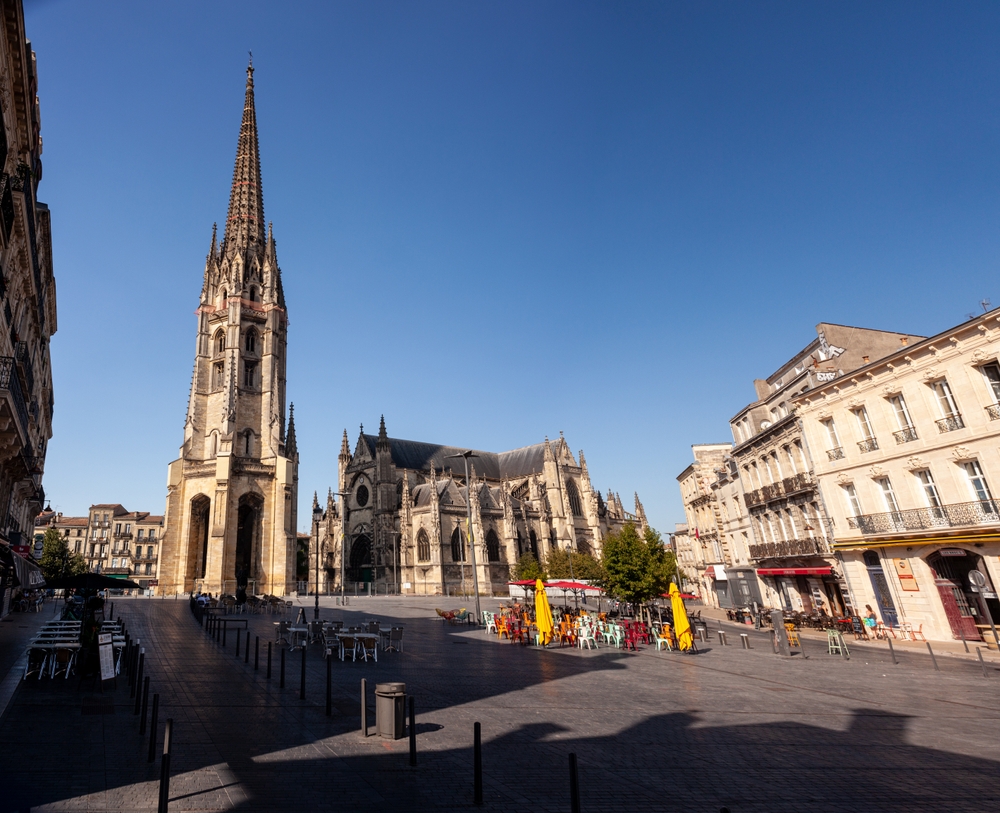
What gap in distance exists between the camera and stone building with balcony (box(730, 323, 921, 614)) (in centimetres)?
2403

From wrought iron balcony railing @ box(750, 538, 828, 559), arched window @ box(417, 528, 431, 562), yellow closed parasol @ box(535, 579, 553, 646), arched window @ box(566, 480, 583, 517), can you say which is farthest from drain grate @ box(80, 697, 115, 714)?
arched window @ box(566, 480, 583, 517)

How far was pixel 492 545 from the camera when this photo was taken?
60.7m

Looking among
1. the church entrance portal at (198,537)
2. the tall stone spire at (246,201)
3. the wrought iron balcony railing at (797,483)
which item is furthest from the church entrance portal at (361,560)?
the wrought iron balcony railing at (797,483)

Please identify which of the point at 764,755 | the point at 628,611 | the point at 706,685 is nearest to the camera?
the point at 764,755

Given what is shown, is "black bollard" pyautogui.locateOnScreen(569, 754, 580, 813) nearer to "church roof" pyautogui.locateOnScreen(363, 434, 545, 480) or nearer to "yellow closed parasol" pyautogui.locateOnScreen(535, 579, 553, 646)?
"yellow closed parasol" pyautogui.locateOnScreen(535, 579, 553, 646)

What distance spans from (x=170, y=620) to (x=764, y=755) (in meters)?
24.4

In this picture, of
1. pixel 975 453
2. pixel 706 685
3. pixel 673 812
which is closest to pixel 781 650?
pixel 706 685

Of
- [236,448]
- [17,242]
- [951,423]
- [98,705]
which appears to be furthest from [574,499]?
[98,705]

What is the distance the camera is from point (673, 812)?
5.38 m

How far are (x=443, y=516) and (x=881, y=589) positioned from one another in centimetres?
4147

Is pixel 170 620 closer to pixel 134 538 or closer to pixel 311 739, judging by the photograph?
pixel 311 739

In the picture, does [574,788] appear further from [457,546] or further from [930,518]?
[457,546]

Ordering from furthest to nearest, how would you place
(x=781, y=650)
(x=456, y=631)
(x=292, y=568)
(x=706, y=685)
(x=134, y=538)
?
1. (x=134, y=538)
2. (x=292, y=568)
3. (x=456, y=631)
4. (x=781, y=650)
5. (x=706, y=685)

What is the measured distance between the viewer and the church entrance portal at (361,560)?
61719 mm
